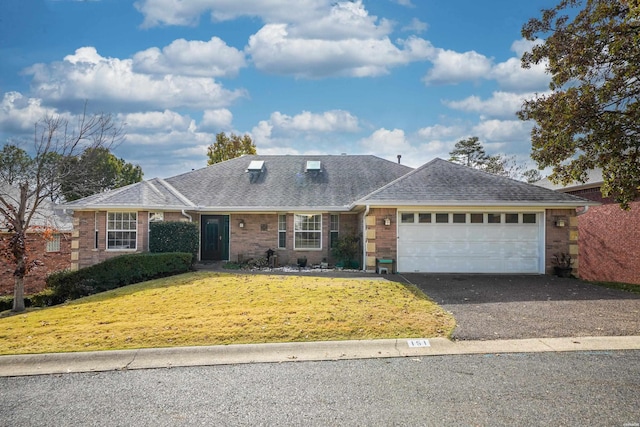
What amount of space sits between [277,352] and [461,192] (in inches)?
430

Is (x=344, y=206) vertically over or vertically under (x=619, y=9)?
under

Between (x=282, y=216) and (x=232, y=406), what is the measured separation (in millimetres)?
14616

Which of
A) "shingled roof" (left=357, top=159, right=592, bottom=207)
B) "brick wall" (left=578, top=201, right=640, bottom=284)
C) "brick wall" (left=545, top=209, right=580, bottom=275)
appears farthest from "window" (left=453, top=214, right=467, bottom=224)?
"brick wall" (left=578, top=201, right=640, bottom=284)

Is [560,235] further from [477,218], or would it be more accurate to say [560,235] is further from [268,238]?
[268,238]

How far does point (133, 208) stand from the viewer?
16.5 m

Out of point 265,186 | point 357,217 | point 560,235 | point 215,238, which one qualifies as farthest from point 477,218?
point 215,238

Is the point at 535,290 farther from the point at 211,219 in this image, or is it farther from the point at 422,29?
the point at 211,219

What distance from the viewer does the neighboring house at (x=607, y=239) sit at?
607 inches

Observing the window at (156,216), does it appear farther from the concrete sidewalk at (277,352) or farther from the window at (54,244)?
the concrete sidewalk at (277,352)

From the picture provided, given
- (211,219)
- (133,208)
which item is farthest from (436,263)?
(133,208)

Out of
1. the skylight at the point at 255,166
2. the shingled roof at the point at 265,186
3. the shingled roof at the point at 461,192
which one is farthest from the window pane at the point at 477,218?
the skylight at the point at 255,166

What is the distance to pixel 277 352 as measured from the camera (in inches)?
253

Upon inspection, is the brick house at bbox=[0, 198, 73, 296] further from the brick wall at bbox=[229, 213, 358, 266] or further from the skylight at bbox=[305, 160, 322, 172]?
the skylight at bbox=[305, 160, 322, 172]

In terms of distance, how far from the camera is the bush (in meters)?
14.5
